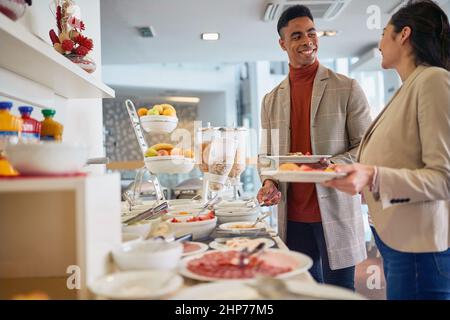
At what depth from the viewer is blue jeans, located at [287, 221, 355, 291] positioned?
152 centimetres

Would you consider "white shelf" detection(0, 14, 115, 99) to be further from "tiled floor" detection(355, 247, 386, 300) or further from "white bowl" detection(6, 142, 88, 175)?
"tiled floor" detection(355, 247, 386, 300)

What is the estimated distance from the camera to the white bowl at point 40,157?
66 cm

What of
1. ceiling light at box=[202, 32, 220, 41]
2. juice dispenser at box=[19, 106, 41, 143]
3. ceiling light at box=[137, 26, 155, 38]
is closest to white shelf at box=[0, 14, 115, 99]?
juice dispenser at box=[19, 106, 41, 143]

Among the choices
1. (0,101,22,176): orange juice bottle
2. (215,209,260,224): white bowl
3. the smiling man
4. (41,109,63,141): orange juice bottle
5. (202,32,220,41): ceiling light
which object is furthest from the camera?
(202,32,220,41): ceiling light

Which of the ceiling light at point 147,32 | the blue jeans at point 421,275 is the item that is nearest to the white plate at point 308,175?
the blue jeans at point 421,275

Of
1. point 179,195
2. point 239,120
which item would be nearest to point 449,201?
point 179,195

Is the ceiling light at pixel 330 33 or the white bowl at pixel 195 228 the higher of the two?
the ceiling light at pixel 330 33

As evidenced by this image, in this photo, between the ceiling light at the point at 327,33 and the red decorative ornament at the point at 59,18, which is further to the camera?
the ceiling light at the point at 327,33

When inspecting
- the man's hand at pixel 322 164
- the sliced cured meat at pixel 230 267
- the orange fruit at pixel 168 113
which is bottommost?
the sliced cured meat at pixel 230 267

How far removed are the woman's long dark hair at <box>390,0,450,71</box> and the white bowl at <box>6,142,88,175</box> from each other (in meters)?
0.96

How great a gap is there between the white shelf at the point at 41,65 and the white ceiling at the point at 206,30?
67.5 inches

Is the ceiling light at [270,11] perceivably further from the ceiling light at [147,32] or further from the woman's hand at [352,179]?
the woman's hand at [352,179]

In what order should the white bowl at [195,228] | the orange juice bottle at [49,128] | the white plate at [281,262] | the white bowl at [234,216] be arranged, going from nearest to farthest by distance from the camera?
1. the white plate at [281,262]
2. the orange juice bottle at [49,128]
3. the white bowl at [195,228]
4. the white bowl at [234,216]

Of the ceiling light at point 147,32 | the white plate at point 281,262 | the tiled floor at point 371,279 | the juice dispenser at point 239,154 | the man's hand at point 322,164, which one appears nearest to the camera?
the white plate at point 281,262
